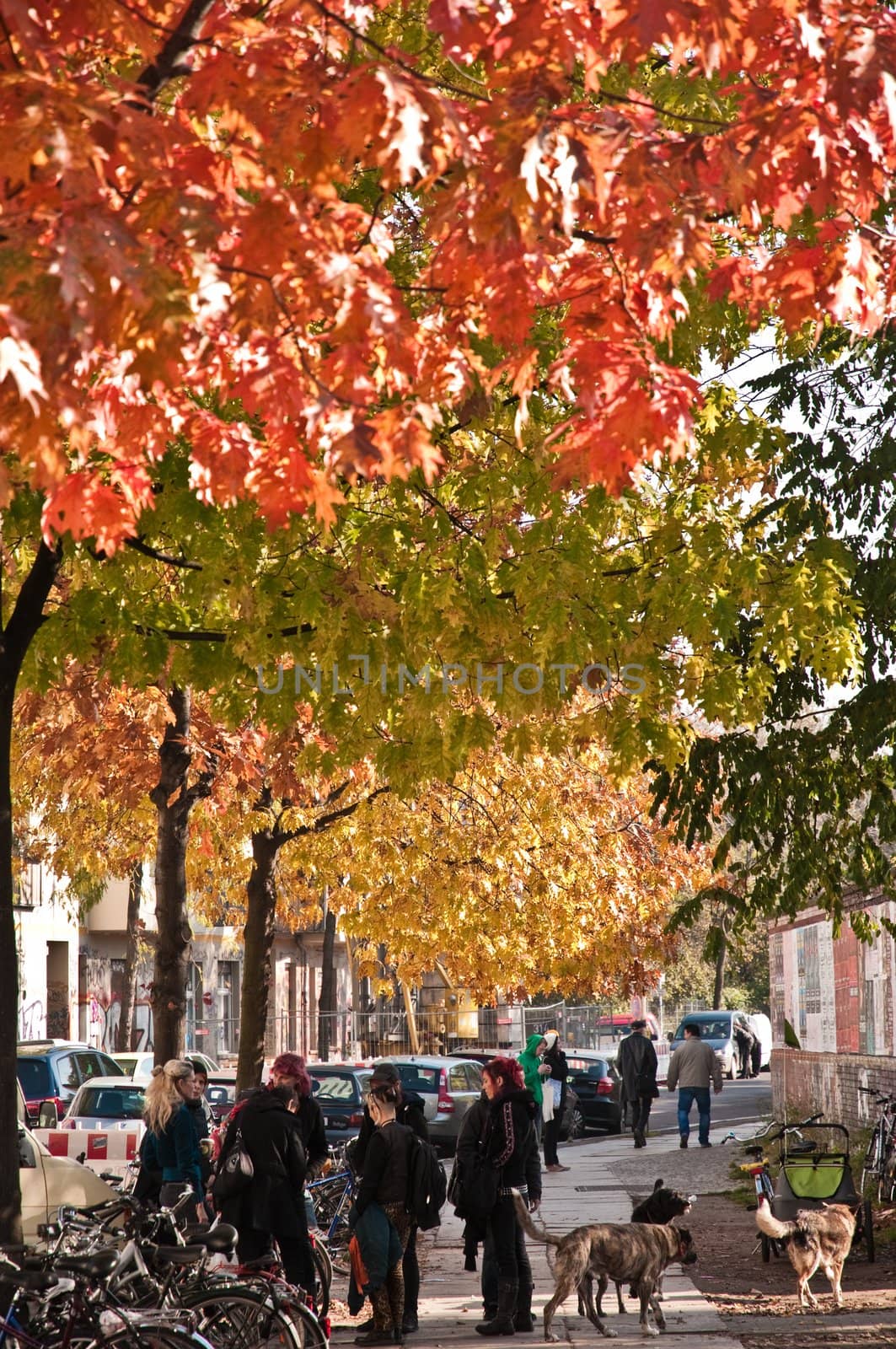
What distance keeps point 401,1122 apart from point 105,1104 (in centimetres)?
879

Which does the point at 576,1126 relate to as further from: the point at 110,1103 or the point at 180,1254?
the point at 180,1254

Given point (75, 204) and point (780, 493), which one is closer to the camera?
point (75, 204)

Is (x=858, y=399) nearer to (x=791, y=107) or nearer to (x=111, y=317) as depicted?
(x=791, y=107)

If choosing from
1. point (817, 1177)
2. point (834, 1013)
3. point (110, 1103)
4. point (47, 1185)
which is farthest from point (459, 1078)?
point (47, 1185)

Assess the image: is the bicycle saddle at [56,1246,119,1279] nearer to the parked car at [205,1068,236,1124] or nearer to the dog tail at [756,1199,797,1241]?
the dog tail at [756,1199,797,1241]

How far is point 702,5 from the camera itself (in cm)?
530

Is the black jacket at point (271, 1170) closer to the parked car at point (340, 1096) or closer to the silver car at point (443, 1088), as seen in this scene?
the parked car at point (340, 1096)

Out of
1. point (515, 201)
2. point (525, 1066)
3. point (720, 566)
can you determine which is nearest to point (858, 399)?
point (720, 566)

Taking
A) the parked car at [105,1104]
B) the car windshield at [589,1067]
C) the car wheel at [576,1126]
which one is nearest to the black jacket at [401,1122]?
the parked car at [105,1104]

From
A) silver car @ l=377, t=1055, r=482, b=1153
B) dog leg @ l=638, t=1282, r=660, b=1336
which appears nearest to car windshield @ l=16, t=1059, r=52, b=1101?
silver car @ l=377, t=1055, r=482, b=1153

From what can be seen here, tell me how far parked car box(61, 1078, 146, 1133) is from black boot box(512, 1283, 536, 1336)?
854 centimetres

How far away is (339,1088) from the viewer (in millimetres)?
22078

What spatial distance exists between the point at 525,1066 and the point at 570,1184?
1524 millimetres

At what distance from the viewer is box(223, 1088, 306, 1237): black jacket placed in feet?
31.2
